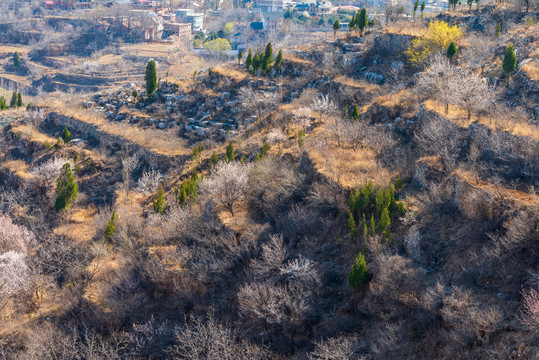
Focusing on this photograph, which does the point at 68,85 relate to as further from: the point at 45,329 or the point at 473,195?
the point at 473,195

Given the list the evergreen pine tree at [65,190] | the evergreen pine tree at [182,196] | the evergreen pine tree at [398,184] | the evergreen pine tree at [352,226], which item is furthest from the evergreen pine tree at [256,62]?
the evergreen pine tree at [352,226]

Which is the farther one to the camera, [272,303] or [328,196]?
[328,196]

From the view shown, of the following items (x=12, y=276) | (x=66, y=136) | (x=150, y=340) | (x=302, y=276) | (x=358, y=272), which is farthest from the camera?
(x=66, y=136)

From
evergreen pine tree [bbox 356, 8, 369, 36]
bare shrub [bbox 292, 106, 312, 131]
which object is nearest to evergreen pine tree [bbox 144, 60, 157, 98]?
bare shrub [bbox 292, 106, 312, 131]

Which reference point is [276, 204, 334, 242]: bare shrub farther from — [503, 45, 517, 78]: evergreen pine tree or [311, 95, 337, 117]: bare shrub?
[503, 45, 517, 78]: evergreen pine tree

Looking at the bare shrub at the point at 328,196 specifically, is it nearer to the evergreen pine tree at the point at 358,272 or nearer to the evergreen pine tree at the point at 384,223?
the evergreen pine tree at the point at 384,223

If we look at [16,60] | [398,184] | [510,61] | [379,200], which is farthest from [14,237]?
[16,60]

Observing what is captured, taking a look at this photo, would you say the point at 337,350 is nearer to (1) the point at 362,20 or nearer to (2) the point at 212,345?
(2) the point at 212,345

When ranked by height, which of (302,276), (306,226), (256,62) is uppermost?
(256,62)
